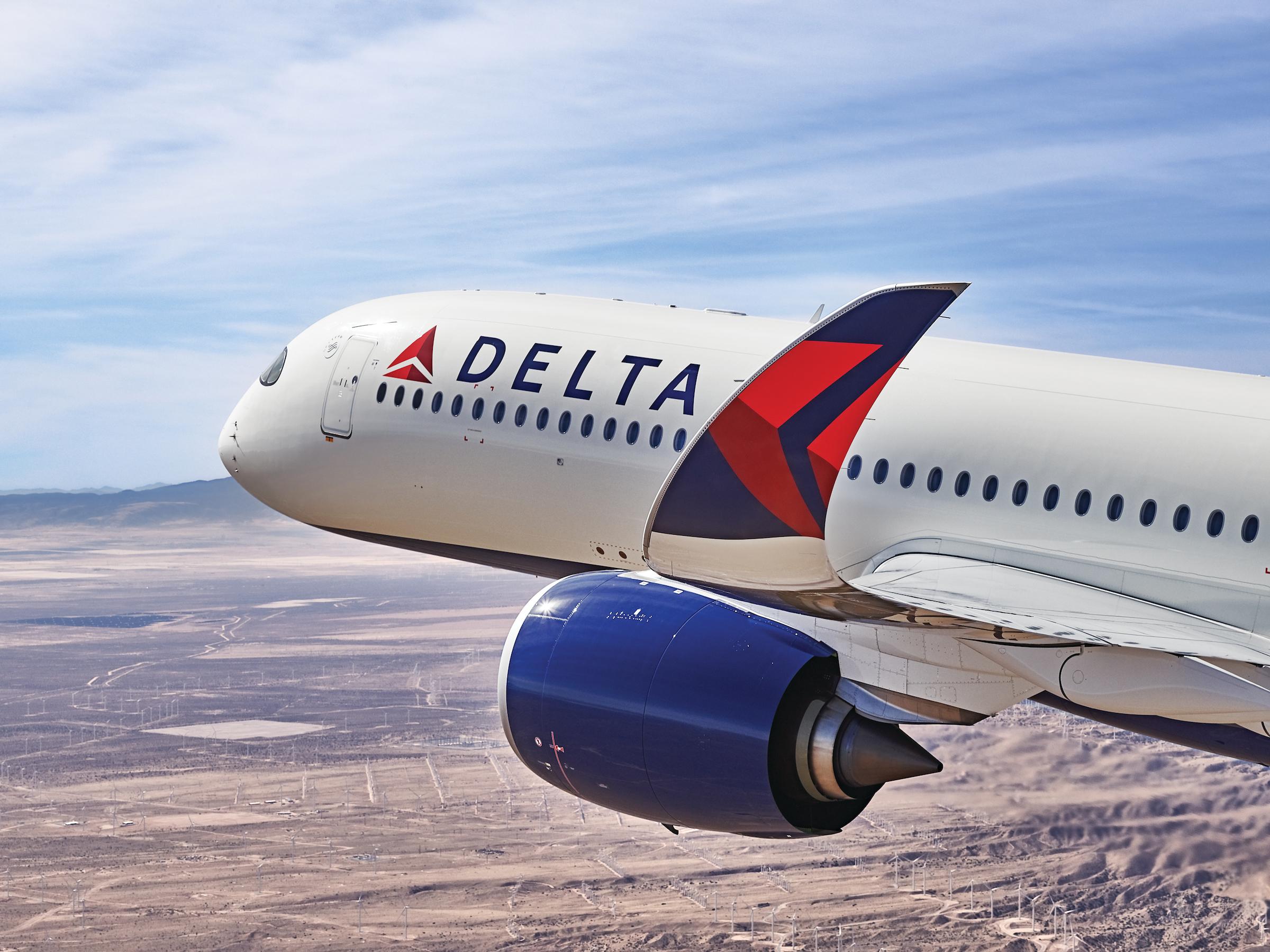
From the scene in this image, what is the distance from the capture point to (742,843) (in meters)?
156

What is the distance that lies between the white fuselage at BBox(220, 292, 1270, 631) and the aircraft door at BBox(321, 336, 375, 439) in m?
0.06

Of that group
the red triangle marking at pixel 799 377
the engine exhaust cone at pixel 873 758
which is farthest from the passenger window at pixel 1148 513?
the red triangle marking at pixel 799 377

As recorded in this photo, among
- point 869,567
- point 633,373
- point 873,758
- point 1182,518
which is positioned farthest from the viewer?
point 633,373

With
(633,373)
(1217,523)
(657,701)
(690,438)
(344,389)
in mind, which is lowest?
(657,701)

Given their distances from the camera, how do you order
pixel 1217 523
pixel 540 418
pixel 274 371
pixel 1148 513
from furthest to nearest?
1. pixel 274 371
2. pixel 540 418
3. pixel 1148 513
4. pixel 1217 523

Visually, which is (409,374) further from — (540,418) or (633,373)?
(633,373)

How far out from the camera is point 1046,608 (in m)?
14.2

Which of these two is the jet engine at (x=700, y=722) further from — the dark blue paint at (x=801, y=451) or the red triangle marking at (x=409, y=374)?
the red triangle marking at (x=409, y=374)

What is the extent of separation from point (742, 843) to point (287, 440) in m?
143

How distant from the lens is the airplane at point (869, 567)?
11.3m

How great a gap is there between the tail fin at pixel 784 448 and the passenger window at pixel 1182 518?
4887mm

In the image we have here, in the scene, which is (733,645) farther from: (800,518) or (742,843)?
(742,843)

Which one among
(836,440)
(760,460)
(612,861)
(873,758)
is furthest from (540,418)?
(612,861)

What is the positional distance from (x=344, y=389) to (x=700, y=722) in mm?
8833
